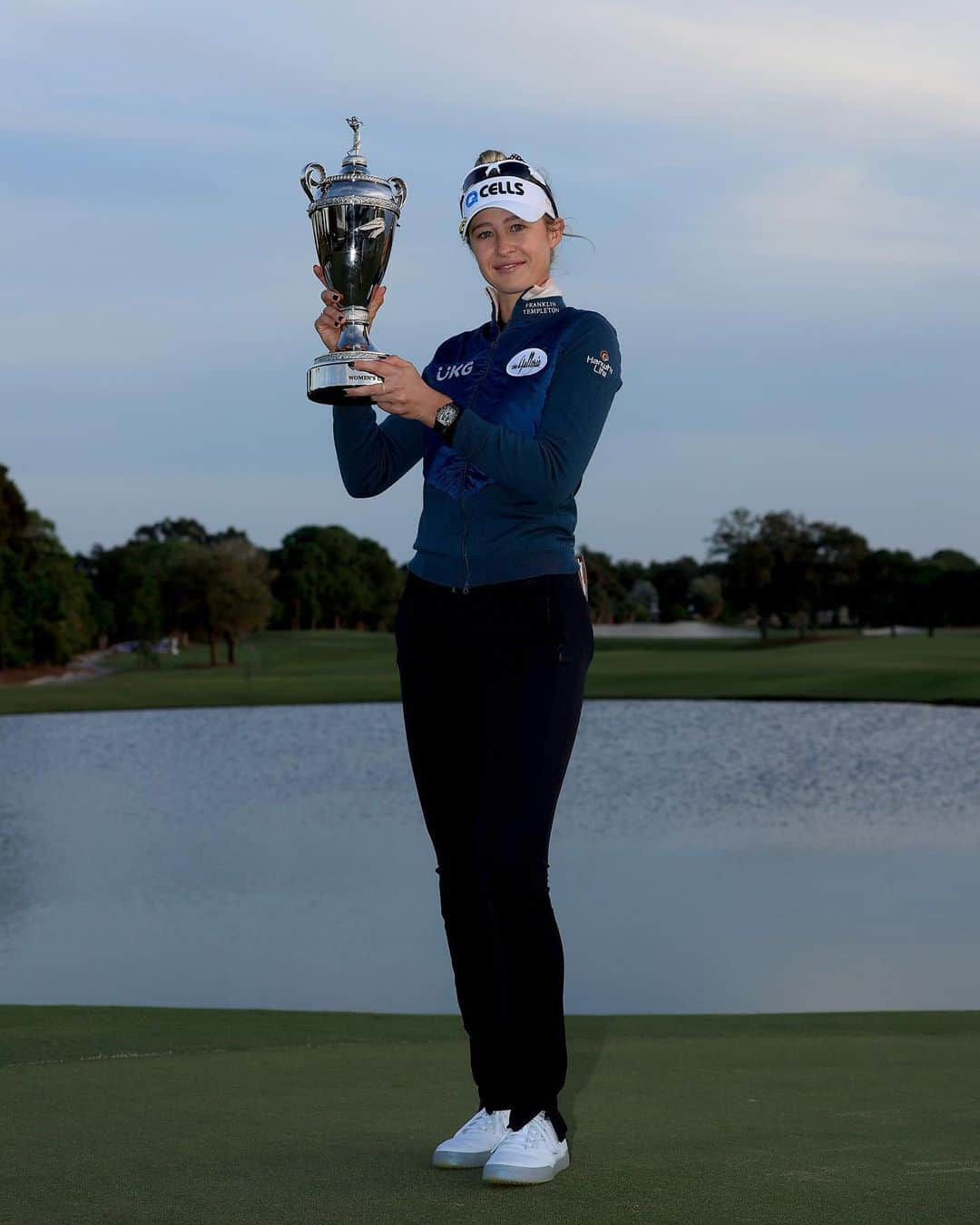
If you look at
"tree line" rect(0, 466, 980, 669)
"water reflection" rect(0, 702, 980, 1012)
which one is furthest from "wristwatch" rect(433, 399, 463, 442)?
"tree line" rect(0, 466, 980, 669)

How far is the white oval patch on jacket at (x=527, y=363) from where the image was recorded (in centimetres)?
362

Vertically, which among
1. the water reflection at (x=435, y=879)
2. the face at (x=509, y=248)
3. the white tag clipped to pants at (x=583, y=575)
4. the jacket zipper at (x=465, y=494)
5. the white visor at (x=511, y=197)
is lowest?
the water reflection at (x=435, y=879)

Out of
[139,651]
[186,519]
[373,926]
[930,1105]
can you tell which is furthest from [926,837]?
[186,519]

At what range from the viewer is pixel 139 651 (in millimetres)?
73188

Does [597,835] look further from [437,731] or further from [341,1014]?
[437,731]

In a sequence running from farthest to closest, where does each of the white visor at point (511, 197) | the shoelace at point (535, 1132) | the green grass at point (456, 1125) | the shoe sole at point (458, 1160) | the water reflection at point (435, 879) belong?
the water reflection at point (435, 879) < the white visor at point (511, 197) < the shoe sole at point (458, 1160) < the shoelace at point (535, 1132) < the green grass at point (456, 1125)

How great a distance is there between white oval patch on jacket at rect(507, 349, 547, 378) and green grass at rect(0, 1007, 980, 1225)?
1755mm

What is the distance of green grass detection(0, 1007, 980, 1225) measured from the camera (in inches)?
125

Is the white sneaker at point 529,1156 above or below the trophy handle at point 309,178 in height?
below

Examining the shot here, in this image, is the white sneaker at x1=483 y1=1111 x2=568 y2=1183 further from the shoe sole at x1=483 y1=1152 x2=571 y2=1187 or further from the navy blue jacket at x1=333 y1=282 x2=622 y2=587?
the navy blue jacket at x1=333 y1=282 x2=622 y2=587

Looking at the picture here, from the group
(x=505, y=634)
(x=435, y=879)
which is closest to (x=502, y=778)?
(x=505, y=634)

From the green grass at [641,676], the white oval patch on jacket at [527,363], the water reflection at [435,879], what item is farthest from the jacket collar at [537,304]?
the green grass at [641,676]

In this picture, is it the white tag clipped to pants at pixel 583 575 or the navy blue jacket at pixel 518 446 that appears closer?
the navy blue jacket at pixel 518 446

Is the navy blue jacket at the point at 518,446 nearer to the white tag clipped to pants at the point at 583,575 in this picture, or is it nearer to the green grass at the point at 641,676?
the white tag clipped to pants at the point at 583,575
